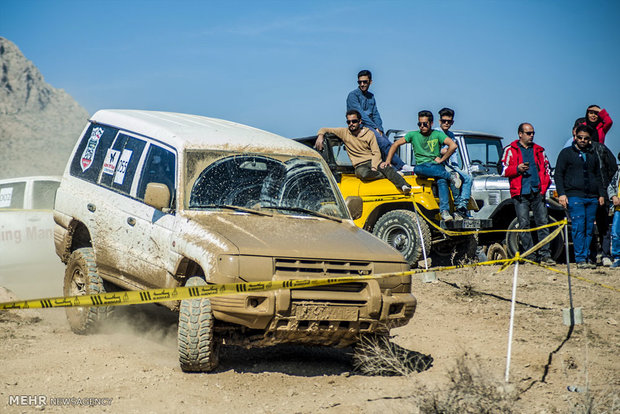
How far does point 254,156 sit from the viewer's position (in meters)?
7.19

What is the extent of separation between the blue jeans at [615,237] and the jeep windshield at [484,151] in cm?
259

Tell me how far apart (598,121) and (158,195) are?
8.06 m

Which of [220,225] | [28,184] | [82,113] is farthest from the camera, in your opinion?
[82,113]

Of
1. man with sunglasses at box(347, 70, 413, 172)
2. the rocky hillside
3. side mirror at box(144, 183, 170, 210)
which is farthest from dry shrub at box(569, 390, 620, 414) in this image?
the rocky hillside

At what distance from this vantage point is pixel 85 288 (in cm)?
760

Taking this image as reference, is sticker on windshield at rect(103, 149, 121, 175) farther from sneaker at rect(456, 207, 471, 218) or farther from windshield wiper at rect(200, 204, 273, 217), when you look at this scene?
sneaker at rect(456, 207, 471, 218)

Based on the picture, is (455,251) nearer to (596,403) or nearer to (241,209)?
(241,209)

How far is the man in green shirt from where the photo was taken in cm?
1066

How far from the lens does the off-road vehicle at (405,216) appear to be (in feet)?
34.8

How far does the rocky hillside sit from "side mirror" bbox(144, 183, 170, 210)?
144ft

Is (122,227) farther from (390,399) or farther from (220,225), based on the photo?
(390,399)

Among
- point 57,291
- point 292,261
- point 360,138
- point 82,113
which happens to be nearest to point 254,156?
point 292,261

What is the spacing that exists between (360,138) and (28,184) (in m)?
5.71

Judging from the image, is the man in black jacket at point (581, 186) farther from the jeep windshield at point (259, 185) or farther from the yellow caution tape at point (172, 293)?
the yellow caution tape at point (172, 293)
